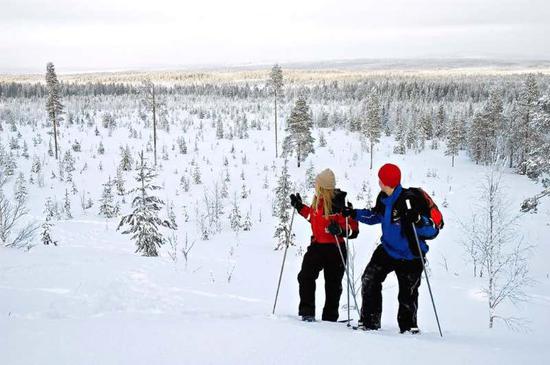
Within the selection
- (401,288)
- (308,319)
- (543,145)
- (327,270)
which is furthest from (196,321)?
(543,145)

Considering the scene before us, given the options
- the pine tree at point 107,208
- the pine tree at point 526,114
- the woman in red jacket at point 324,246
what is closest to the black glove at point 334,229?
the woman in red jacket at point 324,246

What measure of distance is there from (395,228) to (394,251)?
0.99 feet

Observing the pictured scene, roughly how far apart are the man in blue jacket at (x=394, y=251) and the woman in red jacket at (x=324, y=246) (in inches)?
12.1

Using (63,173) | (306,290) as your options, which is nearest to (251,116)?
(63,173)

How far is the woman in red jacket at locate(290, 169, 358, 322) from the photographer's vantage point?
519 cm

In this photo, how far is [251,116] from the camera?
76.9 m

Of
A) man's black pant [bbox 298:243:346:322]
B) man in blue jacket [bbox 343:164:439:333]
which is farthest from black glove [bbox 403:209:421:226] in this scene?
man's black pant [bbox 298:243:346:322]

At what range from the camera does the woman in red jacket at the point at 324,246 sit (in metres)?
5.19

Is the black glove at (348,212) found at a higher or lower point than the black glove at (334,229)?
higher

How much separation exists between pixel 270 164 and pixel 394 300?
30.9 metres

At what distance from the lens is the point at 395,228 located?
471 cm

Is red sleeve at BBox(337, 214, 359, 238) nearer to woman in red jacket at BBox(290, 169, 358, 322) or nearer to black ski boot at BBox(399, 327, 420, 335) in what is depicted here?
woman in red jacket at BBox(290, 169, 358, 322)

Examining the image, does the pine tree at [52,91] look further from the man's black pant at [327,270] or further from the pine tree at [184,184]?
the man's black pant at [327,270]

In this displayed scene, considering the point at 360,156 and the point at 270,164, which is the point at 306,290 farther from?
the point at 360,156
